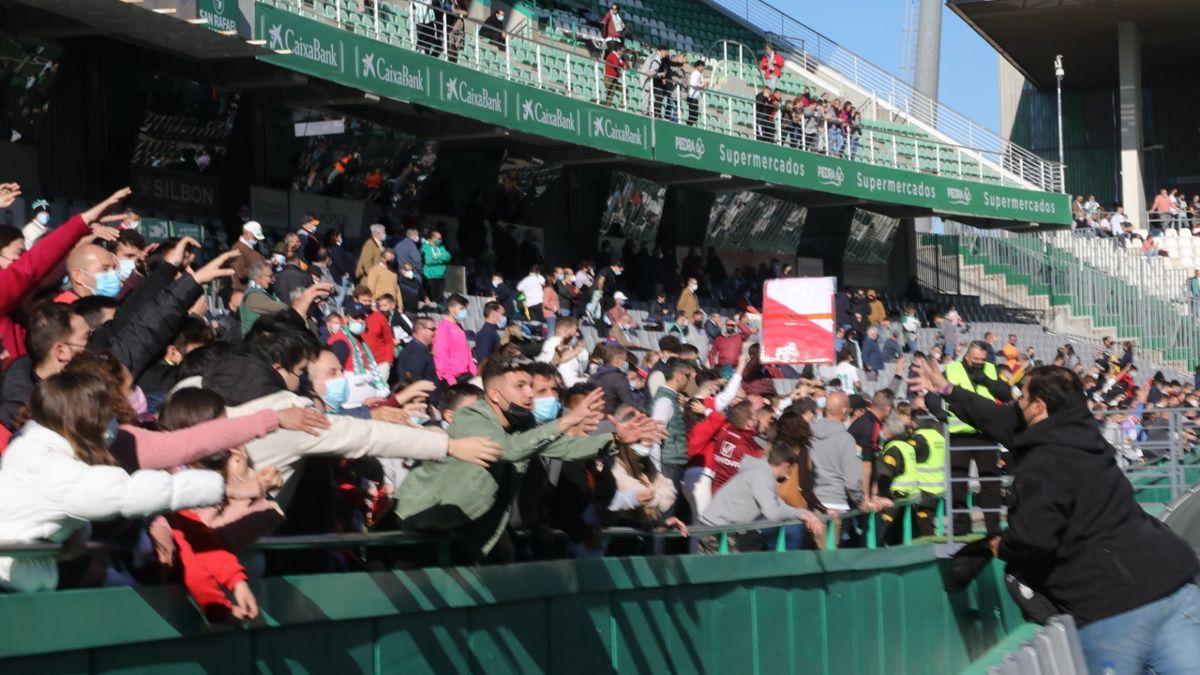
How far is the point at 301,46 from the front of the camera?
18812mm

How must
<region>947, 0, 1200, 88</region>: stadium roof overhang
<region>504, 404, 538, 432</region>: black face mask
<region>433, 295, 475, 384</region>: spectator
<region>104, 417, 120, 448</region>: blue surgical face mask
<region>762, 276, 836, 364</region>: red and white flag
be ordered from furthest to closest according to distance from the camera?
<region>947, 0, 1200, 88</region>: stadium roof overhang → <region>762, 276, 836, 364</region>: red and white flag → <region>433, 295, 475, 384</region>: spectator → <region>504, 404, 538, 432</region>: black face mask → <region>104, 417, 120, 448</region>: blue surgical face mask

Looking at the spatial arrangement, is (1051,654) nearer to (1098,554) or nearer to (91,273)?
(1098,554)

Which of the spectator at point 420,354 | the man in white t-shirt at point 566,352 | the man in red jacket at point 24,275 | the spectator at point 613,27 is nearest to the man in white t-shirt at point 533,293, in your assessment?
the man in white t-shirt at point 566,352

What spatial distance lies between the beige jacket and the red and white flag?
10714 millimetres

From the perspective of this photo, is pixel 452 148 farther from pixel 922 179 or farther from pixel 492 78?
pixel 922 179

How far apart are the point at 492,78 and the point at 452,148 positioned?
3.22 metres

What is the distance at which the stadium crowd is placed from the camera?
4.73 m

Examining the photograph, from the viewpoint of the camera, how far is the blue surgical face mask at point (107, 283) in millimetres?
8422

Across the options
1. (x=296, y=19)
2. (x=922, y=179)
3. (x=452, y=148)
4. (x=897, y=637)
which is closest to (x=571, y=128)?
(x=452, y=148)

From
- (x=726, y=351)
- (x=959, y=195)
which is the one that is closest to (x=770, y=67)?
(x=959, y=195)

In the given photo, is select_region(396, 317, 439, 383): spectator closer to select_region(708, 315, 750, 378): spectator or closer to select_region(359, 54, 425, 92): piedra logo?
select_region(708, 315, 750, 378): spectator

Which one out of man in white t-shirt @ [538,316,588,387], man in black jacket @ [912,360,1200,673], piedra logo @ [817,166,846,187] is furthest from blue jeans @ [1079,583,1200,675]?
piedra logo @ [817,166,846,187]

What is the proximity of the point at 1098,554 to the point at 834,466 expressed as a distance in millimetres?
4685

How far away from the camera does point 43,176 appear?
18.1 meters
